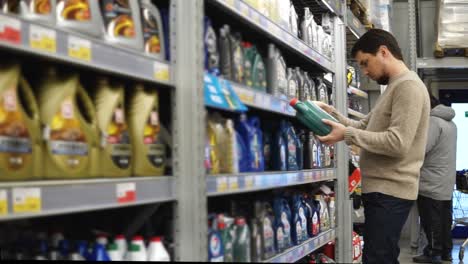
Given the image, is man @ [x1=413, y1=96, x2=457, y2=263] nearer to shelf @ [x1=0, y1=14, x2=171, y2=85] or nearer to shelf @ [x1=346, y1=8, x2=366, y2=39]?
shelf @ [x1=346, y1=8, x2=366, y2=39]

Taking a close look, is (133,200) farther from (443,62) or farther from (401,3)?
(401,3)

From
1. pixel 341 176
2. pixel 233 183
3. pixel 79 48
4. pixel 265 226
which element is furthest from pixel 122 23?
pixel 341 176

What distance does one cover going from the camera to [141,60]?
182cm

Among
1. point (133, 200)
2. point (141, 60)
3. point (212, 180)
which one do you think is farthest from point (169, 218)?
point (141, 60)

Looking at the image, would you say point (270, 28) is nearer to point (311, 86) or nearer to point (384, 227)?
point (311, 86)

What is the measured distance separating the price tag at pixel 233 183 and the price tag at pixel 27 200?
0.98 m

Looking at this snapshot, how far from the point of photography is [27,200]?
135cm

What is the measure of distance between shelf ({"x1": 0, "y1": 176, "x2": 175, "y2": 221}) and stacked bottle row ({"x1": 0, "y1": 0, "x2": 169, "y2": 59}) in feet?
1.32

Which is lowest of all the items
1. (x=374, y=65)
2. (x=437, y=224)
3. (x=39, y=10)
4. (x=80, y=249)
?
(x=437, y=224)

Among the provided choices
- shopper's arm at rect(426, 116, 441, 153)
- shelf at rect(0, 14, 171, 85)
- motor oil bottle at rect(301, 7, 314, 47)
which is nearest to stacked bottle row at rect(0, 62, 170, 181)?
shelf at rect(0, 14, 171, 85)

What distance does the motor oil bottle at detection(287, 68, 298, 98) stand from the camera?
3341 millimetres

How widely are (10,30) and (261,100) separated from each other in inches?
58.7

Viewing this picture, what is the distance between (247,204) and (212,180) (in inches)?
30.1

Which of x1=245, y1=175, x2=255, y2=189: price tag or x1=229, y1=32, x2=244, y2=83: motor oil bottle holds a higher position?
x1=229, y1=32, x2=244, y2=83: motor oil bottle
